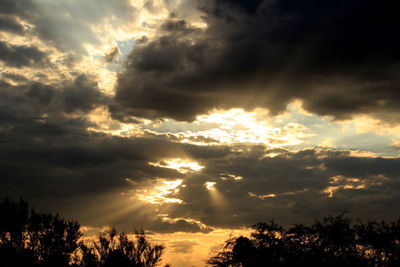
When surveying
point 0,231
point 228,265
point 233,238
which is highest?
point 0,231

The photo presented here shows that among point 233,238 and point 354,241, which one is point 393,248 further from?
point 233,238

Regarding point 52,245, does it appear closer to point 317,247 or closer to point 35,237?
point 35,237

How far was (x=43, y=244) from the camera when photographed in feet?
157

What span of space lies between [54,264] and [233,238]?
26.9 m

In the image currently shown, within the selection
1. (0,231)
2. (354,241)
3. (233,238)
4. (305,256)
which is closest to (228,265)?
(233,238)

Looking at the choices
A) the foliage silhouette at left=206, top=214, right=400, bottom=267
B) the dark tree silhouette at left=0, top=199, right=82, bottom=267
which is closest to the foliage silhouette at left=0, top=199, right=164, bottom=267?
the dark tree silhouette at left=0, top=199, right=82, bottom=267

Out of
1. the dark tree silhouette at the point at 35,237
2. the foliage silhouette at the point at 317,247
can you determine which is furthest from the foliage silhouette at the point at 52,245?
the foliage silhouette at the point at 317,247

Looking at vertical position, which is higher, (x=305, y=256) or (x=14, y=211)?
(x=14, y=211)

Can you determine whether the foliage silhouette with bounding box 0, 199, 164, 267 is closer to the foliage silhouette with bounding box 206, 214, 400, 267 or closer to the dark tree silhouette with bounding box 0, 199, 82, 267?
the dark tree silhouette with bounding box 0, 199, 82, 267

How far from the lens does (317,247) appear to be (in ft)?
90.5

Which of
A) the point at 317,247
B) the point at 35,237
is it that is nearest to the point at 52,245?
the point at 35,237

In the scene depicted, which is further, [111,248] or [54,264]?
[111,248]

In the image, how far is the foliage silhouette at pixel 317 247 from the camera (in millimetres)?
26531

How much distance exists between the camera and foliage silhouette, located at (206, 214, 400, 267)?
87.0ft
